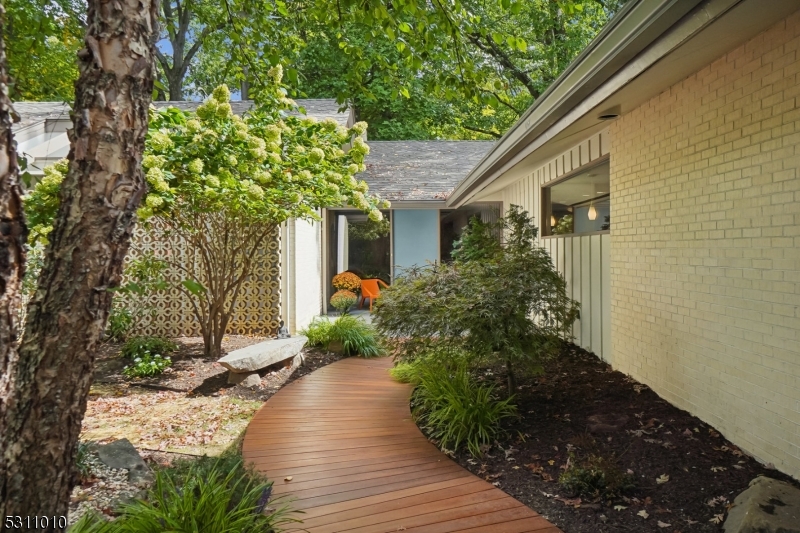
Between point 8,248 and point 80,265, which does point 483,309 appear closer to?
point 80,265

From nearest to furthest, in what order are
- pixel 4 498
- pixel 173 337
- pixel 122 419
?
pixel 4 498 → pixel 122 419 → pixel 173 337

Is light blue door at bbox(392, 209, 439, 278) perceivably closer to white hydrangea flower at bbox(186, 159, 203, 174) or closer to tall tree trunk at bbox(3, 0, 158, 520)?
white hydrangea flower at bbox(186, 159, 203, 174)

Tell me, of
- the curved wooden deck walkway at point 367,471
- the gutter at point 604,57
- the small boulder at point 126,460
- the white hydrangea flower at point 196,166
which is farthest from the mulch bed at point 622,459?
the white hydrangea flower at point 196,166

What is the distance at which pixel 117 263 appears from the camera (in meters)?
1.61

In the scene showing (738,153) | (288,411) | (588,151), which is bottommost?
(288,411)

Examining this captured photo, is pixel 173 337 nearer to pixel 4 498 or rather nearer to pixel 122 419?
pixel 122 419

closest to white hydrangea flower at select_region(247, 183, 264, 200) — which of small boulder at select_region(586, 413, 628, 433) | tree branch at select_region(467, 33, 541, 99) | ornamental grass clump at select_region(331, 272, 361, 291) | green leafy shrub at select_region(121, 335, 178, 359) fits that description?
green leafy shrub at select_region(121, 335, 178, 359)

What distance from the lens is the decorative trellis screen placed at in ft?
27.1

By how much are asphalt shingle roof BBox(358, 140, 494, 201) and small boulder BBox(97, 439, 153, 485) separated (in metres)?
8.64

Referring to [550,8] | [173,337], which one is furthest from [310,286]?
[550,8]

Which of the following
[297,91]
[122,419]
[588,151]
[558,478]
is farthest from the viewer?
[588,151]

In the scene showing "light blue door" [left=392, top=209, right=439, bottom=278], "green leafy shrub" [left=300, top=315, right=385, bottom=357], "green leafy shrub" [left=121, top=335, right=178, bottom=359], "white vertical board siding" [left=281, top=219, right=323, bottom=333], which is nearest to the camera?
"green leafy shrub" [left=121, top=335, right=178, bottom=359]

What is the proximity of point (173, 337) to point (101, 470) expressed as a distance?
543 cm

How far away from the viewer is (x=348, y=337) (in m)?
7.84
